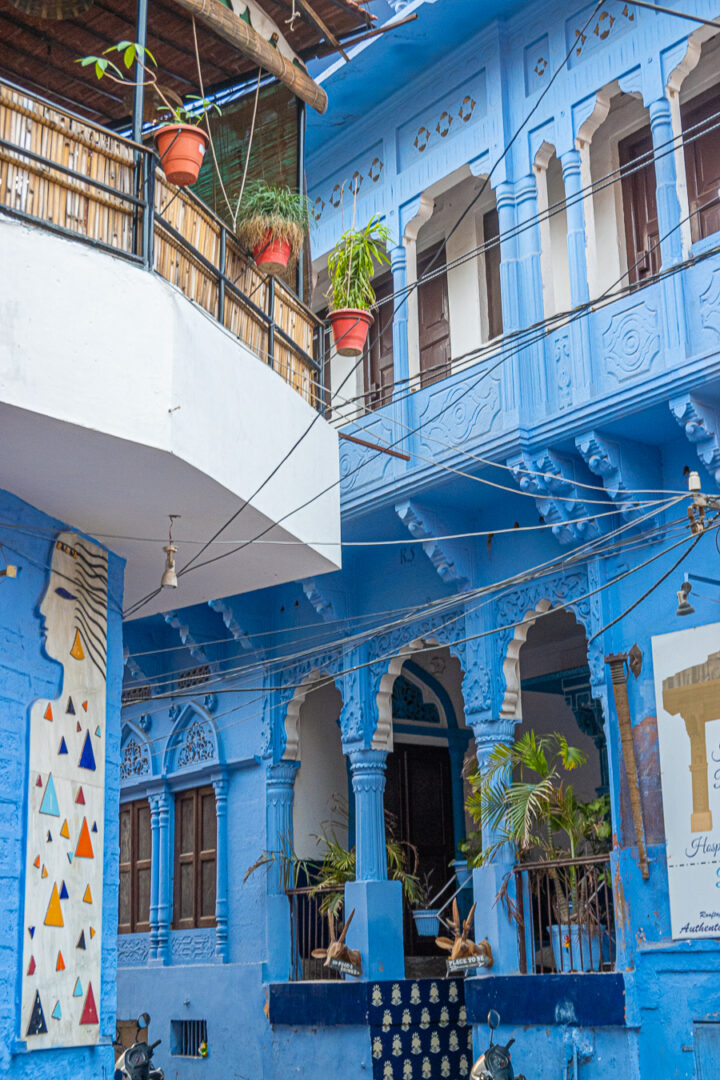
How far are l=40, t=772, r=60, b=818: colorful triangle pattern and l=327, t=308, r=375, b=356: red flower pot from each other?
3.76 m

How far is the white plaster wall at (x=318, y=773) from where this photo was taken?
1376 cm

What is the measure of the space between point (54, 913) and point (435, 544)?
5.44 metres

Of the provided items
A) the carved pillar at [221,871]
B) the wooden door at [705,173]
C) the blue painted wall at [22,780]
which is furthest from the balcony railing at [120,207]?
the carved pillar at [221,871]

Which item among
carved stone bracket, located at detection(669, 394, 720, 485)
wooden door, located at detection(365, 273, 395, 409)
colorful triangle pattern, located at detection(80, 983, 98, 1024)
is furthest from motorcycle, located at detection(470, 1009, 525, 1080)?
wooden door, located at detection(365, 273, 395, 409)

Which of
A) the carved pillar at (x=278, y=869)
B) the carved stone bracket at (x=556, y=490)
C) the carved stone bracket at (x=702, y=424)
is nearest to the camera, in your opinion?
the carved stone bracket at (x=702, y=424)

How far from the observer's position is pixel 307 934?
13.0m

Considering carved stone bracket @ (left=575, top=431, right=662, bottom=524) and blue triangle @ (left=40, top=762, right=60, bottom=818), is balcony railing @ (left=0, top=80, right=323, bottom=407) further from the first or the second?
blue triangle @ (left=40, top=762, right=60, bottom=818)

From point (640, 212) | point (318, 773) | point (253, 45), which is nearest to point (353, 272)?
point (253, 45)

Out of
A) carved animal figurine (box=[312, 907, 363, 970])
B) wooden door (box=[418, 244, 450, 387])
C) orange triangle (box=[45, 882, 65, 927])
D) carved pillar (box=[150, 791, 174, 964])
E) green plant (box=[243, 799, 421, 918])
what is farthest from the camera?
carved pillar (box=[150, 791, 174, 964])

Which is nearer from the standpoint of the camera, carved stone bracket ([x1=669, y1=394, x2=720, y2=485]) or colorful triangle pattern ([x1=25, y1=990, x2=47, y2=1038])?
colorful triangle pattern ([x1=25, y1=990, x2=47, y2=1038])

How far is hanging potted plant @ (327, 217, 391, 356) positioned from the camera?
31.1 ft

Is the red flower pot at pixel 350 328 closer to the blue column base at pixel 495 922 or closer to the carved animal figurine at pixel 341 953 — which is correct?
the blue column base at pixel 495 922

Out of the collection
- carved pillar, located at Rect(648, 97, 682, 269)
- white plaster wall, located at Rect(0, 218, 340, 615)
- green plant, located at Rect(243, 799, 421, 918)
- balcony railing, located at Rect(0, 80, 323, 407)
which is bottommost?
green plant, located at Rect(243, 799, 421, 918)

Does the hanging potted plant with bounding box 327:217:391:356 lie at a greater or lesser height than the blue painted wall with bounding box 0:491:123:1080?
greater
